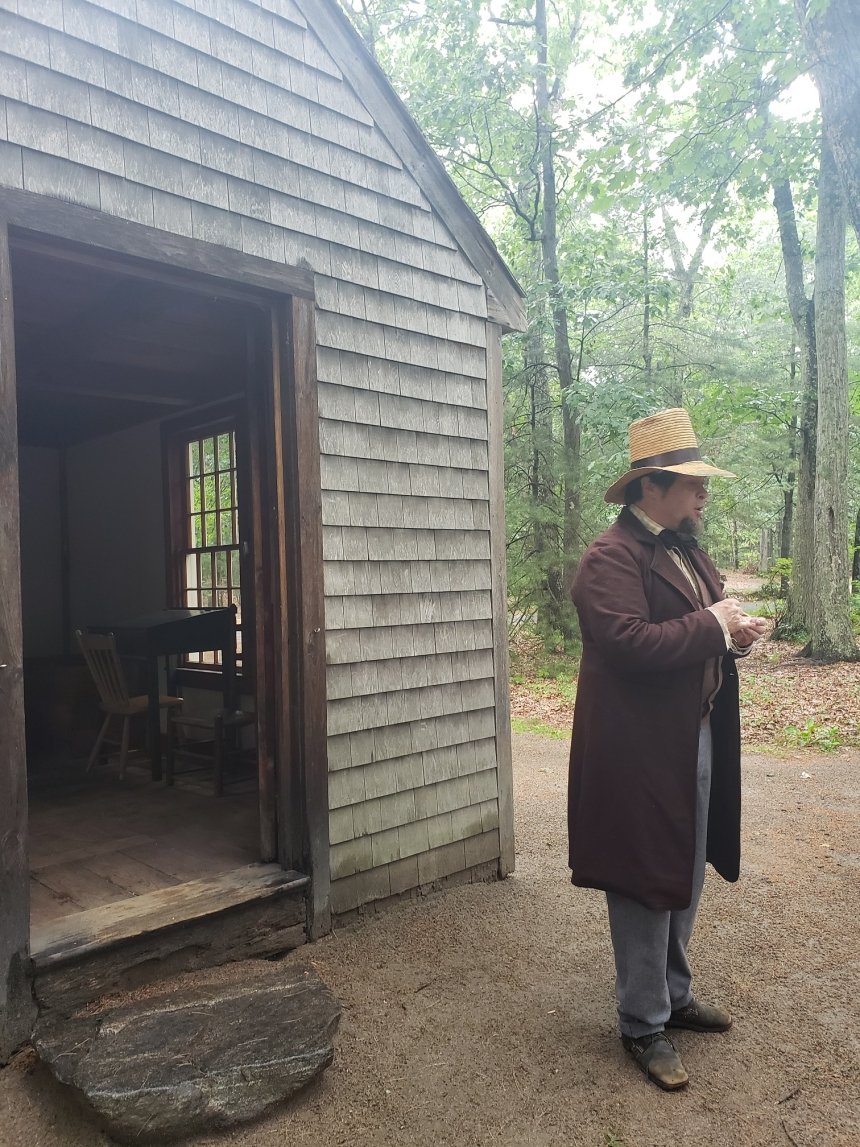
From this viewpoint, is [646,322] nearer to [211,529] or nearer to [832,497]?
[832,497]

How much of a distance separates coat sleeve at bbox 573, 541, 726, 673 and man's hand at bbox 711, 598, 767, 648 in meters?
0.04

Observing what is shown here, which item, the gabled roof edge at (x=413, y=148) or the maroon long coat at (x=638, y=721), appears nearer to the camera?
the maroon long coat at (x=638, y=721)

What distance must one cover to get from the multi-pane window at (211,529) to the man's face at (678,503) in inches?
162

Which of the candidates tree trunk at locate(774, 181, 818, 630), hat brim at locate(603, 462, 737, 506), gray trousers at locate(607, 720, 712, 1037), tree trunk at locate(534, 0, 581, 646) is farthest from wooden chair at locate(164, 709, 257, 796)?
tree trunk at locate(774, 181, 818, 630)

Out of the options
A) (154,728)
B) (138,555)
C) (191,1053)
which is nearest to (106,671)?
(154,728)

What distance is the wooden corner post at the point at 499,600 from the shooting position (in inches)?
187

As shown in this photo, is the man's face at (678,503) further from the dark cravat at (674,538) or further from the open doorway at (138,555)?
the open doorway at (138,555)

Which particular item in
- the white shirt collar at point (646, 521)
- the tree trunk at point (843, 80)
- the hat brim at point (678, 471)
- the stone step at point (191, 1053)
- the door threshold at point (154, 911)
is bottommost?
the stone step at point (191, 1053)

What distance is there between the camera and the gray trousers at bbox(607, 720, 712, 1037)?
108 inches

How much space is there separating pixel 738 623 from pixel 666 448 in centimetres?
62

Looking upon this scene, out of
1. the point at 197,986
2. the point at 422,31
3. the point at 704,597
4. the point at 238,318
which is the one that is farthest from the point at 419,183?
the point at 422,31

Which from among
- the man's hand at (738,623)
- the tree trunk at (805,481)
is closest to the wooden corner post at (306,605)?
the man's hand at (738,623)

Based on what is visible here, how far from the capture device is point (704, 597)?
2.94 metres

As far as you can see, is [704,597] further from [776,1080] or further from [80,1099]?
[80,1099]
